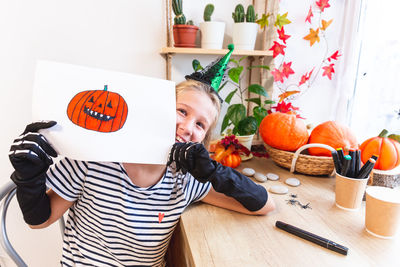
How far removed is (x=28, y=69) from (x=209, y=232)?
1.13m

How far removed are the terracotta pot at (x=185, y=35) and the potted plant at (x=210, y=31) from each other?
0.13 ft

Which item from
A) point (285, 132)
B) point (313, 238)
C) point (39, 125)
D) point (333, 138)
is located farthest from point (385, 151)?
point (39, 125)

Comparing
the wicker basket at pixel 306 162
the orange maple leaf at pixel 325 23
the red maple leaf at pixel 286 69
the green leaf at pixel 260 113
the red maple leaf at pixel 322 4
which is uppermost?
the red maple leaf at pixel 322 4

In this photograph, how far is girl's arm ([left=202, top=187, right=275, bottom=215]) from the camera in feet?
2.34

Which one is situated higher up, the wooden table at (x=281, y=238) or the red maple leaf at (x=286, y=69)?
the red maple leaf at (x=286, y=69)

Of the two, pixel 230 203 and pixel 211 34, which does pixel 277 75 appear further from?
pixel 230 203

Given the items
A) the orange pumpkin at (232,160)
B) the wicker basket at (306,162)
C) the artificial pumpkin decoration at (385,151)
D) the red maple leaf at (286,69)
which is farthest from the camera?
the red maple leaf at (286,69)

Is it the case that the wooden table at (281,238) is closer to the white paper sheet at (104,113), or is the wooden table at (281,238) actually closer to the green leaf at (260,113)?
the white paper sheet at (104,113)

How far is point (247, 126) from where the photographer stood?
1.17 meters

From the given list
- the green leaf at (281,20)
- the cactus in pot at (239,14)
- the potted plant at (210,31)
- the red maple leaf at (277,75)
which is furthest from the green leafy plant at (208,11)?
the red maple leaf at (277,75)

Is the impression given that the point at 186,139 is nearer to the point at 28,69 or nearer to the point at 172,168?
the point at 172,168

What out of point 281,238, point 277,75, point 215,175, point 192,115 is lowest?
point 281,238

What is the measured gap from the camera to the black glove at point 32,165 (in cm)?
55

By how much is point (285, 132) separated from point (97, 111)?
73cm
